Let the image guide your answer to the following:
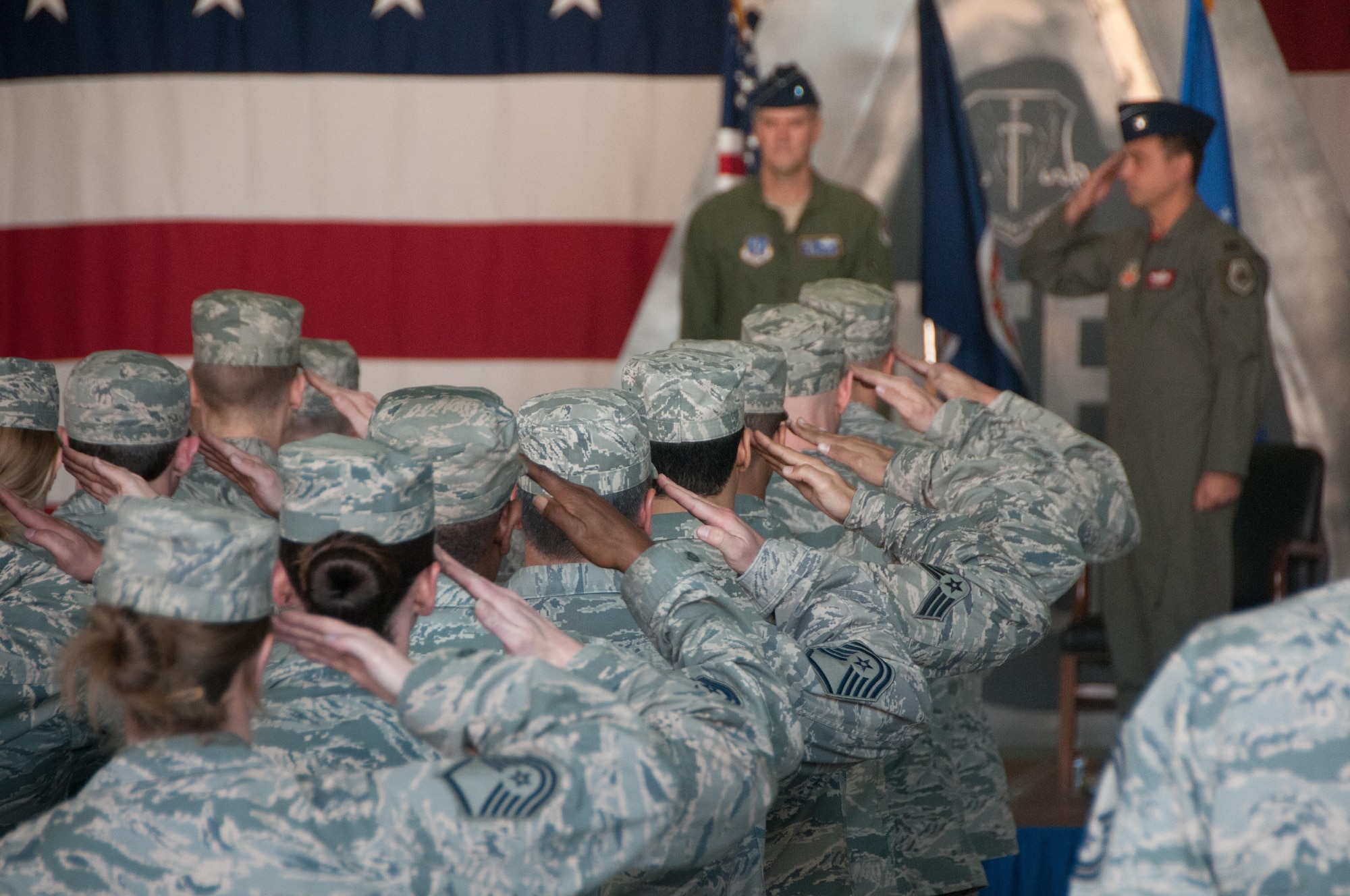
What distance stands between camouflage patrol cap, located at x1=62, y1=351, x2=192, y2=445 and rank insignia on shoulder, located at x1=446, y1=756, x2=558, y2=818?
1.44 m

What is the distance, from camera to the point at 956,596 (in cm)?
195

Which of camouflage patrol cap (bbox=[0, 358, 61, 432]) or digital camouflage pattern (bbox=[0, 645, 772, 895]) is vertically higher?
camouflage patrol cap (bbox=[0, 358, 61, 432])

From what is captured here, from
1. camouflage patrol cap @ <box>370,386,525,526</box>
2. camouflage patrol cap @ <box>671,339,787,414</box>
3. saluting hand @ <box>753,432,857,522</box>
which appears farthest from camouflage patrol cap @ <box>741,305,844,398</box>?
camouflage patrol cap @ <box>370,386,525,526</box>

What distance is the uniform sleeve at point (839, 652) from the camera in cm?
166

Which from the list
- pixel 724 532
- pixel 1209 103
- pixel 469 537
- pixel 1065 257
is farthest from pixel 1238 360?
pixel 469 537

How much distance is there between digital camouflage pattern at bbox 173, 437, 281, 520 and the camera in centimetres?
271

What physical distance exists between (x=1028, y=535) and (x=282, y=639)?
49.0 inches

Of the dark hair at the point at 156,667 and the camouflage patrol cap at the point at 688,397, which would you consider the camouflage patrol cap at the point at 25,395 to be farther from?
the dark hair at the point at 156,667

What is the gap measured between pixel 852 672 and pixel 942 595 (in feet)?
1.08

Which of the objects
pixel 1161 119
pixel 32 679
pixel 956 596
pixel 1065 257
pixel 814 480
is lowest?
pixel 32 679

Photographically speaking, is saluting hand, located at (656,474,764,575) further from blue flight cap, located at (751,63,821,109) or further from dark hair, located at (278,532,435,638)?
blue flight cap, located at (751,63,821,109)

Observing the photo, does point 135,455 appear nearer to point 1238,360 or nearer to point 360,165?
point 360,165

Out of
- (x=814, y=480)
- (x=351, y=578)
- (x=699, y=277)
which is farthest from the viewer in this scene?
(x=699, y=277)

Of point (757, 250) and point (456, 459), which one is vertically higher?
point (757, 250)
